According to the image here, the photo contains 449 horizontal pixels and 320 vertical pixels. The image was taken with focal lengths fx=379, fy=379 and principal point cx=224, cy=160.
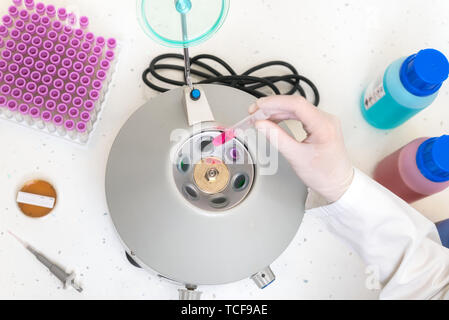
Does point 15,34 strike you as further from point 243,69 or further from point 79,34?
point 243,69

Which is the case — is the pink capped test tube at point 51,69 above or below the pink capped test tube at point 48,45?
below

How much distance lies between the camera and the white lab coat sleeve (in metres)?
0.56

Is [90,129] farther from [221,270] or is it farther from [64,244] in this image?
[221,270]

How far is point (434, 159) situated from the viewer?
1.83 ft

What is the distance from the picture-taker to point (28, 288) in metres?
0.65

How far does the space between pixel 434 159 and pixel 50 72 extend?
0.63 metres

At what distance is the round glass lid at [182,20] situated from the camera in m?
0.41

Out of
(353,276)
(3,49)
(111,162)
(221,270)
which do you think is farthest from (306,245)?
(3,49)

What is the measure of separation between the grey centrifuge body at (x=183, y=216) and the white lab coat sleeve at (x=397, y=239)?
0.09 metres

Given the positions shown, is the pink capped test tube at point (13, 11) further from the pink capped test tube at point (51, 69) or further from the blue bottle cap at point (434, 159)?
the blue bottle cap at point (434, 159)

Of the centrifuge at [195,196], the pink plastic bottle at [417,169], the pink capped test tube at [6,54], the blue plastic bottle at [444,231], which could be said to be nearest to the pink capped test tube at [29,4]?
the pink capped test tube at [6,54]

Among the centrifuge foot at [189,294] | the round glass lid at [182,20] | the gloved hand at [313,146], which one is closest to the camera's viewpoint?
the round glass lid at [182,20]

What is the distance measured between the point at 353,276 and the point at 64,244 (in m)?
0.52

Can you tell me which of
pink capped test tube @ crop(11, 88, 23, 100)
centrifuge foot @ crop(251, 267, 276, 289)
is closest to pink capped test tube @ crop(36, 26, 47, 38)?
pink capped test tube @ crop(11, 88, 23, 100)
